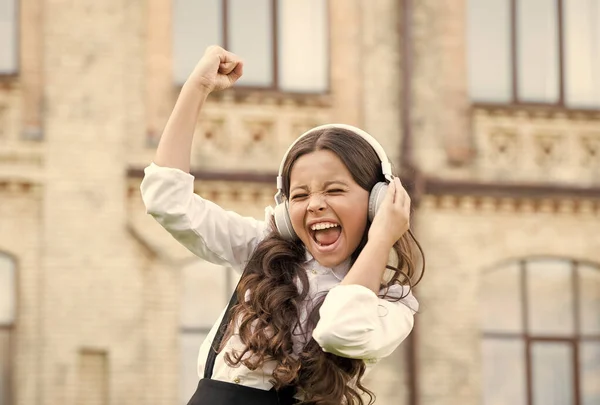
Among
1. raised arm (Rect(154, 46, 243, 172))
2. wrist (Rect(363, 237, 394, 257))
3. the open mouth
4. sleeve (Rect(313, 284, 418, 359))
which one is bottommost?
sleeve (Rect(313, 284, 418, 359))

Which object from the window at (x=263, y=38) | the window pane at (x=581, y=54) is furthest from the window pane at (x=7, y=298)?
the window pane at (x=581, y=54)

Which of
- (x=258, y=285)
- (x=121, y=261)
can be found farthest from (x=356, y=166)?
(x=121, y=261)

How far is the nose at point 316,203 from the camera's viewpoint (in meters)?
3.98

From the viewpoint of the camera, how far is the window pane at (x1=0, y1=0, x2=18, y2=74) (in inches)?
586

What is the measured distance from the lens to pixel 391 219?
3936 mm

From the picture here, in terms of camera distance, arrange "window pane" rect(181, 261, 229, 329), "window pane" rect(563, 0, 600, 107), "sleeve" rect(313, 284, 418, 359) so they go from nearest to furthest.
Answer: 1. "sleeve" rect(313, 284, 418, 359)
2. "window pane" rect(181, 261, 229, 329)
3. "window pane" rect(563, 0, 600, 107)

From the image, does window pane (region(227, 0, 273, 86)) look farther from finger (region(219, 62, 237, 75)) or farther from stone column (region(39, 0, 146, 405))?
finger (region(219, 62, 237, 75))

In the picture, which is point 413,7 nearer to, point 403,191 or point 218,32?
point 218,32

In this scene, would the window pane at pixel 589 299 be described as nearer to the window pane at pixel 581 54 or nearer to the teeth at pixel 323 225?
the window pane at pixel 581 54

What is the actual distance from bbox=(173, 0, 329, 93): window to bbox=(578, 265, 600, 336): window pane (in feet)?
10.8

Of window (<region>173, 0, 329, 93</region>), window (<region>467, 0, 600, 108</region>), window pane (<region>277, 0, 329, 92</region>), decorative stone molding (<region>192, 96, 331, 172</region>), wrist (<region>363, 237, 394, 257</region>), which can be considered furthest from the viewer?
window (<region>467, 0, 600, 108</region>)

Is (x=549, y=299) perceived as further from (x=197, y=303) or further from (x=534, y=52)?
(x=197, y=303)

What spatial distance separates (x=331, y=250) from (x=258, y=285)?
0.69 feet

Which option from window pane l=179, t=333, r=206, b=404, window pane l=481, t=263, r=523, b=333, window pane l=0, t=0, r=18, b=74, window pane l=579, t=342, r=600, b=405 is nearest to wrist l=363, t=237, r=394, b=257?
window pane l=179, t=333, r=206, b=404
